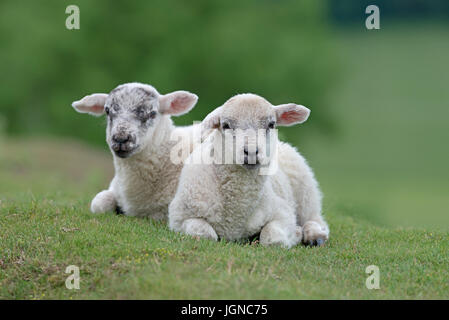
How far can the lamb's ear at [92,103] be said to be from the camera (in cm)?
908

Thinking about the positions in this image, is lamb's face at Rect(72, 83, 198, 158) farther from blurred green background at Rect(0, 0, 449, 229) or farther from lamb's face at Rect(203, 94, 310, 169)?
blurred green background at Rect(0, 0, 449, 229)

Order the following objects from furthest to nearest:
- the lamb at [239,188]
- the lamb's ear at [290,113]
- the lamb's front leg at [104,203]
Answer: the lamb's front leg at [104,203], the lamb's ear at [290,113], the lamb at [239,188]

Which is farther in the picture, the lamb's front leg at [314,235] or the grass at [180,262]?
the lamb's front leg at [314,235]

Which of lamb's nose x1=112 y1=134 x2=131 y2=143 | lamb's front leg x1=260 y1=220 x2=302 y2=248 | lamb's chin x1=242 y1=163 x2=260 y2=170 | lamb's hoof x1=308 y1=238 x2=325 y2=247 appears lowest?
lamb's hoof x1=308 y1=238 x2=325 y2=247

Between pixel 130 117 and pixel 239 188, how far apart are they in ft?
5.77

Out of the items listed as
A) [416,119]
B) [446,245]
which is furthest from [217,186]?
[416,119]

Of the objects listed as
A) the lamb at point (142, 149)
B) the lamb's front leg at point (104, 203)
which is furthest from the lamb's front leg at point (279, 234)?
the lamb's front leg at point (104, 203)

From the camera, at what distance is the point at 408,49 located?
2261 inches

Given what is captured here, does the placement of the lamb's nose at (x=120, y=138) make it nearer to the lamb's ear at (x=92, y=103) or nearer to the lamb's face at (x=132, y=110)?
the lamb's face at (x=132, y=110)

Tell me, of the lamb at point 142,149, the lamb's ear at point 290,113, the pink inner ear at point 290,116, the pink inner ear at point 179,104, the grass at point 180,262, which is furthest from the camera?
the pink inner ear at point 179,104

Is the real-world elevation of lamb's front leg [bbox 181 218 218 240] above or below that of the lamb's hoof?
above

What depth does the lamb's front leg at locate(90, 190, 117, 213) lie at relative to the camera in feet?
29.7

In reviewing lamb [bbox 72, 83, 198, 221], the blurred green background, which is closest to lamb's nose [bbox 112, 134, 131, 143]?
lamb [bbox 72, 83, 198, 221]
